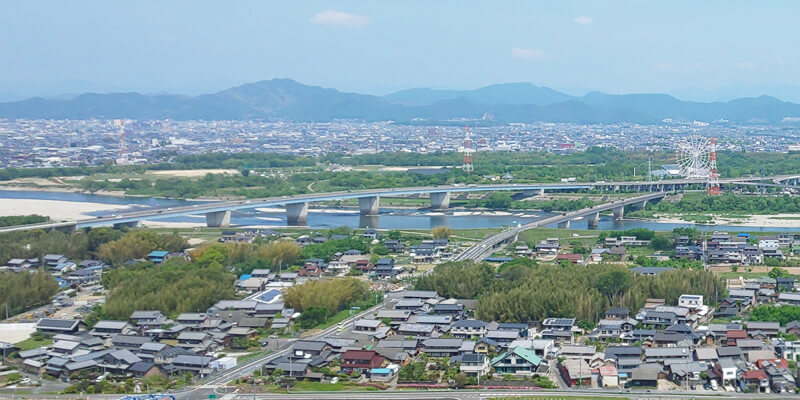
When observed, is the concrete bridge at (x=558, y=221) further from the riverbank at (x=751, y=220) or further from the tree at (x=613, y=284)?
the tree at (x=613, y=284)

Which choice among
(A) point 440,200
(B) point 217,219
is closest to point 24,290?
(B) point 217,219

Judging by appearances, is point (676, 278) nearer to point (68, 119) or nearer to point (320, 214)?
point (320, 214)

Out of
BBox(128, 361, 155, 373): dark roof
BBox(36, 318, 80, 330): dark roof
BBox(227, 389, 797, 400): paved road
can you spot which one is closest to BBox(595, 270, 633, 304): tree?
BBox(227, 389, 797, 400): paved road

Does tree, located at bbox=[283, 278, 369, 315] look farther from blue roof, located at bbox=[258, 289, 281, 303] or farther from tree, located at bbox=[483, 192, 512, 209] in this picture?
tree, located at bbox=[483, 192, 512, 209]

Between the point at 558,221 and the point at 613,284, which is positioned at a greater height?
the point at 613,284

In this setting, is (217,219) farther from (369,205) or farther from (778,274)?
(778,274)

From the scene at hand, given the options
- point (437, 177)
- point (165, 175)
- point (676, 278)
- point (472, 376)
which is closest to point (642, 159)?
point (437, 177)
